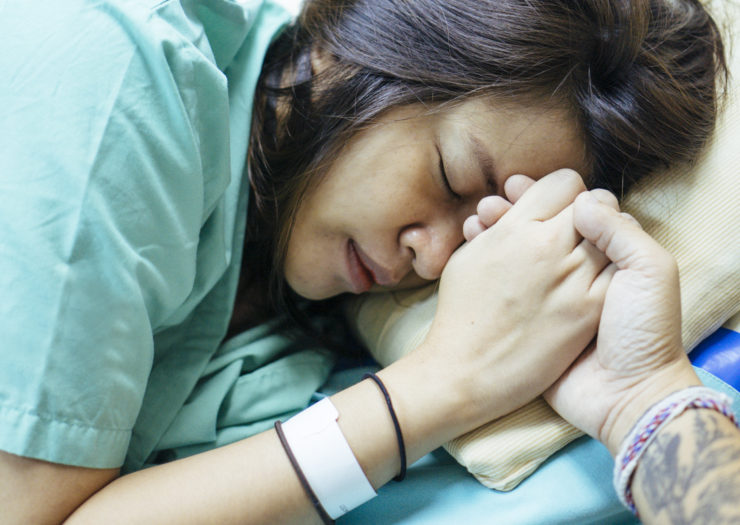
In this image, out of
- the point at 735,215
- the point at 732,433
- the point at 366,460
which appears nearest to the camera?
the point at 732,433

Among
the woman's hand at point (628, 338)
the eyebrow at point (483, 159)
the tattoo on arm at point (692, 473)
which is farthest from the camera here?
the eyebrow at point (483, 159)

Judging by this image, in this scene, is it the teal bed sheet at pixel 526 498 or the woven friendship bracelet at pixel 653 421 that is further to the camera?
the teal bed sheet at pixel 526 498

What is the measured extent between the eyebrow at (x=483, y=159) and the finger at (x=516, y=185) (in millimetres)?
21

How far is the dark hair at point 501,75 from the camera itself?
0.78 m

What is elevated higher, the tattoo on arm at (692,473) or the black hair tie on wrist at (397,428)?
the tattoo on arm at (692,473)

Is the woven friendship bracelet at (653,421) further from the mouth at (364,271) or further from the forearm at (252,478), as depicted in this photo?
the mouth at (364,271)

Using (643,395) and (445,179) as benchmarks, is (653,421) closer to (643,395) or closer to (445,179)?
(643,395)

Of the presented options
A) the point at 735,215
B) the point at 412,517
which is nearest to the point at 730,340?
the point at 735,215

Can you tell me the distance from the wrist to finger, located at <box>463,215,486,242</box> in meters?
0.27

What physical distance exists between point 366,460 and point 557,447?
9.1 inches

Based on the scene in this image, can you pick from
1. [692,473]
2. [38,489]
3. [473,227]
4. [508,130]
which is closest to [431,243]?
[473,227]

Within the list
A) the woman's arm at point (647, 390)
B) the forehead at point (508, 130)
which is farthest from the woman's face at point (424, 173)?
the woman's arm at point (647, 390)

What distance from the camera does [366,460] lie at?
2.32 feet

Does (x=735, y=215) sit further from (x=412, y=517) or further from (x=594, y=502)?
(x=412, y=517)
